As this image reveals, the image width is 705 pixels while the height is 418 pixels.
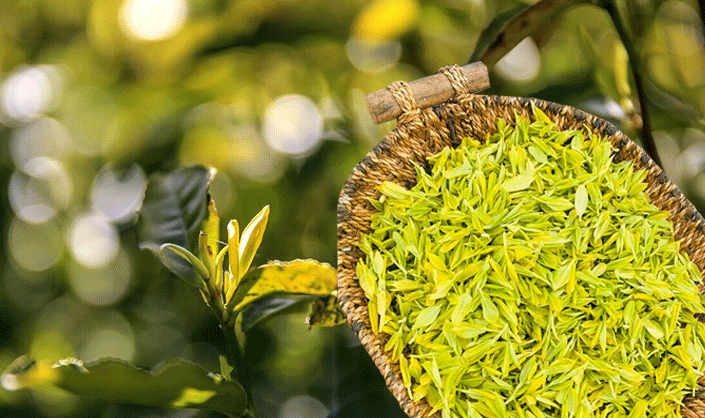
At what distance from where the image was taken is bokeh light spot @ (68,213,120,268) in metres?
0.77

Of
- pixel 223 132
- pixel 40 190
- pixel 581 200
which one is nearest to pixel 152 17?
pixel 223 132

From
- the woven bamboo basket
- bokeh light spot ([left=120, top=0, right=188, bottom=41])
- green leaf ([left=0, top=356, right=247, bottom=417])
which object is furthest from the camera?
bokeh light spot ([left=120, top=0, right=188, bottom=41])

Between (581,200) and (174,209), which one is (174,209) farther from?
(581,200)

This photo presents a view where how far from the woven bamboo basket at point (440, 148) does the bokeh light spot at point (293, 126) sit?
0.78 ft

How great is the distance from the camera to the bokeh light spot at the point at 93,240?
769mm

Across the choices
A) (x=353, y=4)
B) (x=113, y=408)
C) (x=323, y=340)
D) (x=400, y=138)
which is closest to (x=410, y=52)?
(x=353, y=4)

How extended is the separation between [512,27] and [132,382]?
484 mm

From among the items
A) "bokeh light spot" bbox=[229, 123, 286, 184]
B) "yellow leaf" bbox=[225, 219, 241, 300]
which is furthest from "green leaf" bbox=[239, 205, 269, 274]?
"bokeh light spot" bbox=[229, 123, 286, 184]

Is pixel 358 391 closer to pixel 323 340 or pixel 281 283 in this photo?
pixel 323 340

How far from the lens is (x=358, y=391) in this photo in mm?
710

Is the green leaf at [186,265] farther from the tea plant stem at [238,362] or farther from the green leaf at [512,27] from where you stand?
the green leaf at [512,27]

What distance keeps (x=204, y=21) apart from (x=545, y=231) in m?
0.46

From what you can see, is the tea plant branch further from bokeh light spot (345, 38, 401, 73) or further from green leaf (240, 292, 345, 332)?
green leaf (240, 292, 345, 332)

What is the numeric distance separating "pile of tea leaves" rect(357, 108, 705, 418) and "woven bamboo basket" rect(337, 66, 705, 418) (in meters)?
0.02
